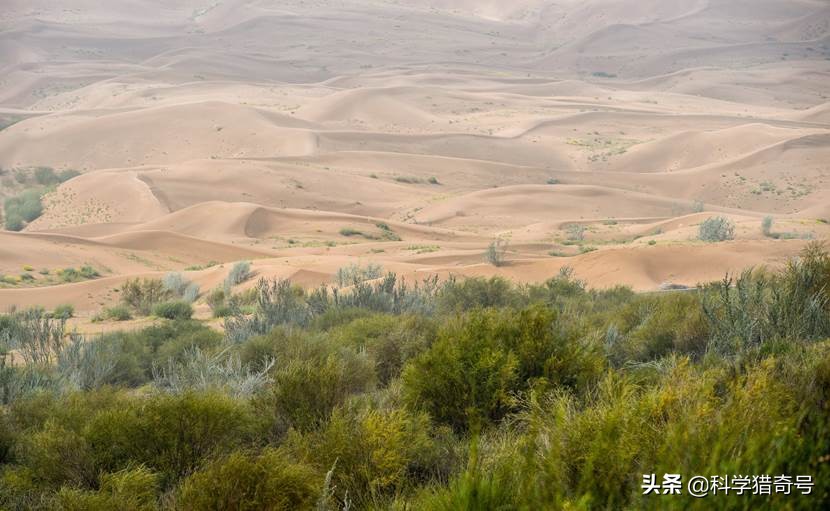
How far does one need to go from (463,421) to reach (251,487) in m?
2.30

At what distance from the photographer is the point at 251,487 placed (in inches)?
177

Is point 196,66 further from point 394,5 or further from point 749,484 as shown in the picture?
point 749,484

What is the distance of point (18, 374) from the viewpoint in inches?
376

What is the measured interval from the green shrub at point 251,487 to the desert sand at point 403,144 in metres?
17.0

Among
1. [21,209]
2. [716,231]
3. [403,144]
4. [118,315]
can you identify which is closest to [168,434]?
[118,315]

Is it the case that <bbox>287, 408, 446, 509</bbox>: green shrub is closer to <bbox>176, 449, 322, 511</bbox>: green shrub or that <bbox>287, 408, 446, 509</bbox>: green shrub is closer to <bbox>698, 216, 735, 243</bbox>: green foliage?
<bbox>176, 449, 322, 511</bbox>: green shrub

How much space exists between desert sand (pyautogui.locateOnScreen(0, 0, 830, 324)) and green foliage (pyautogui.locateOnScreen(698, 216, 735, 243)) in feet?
2.62

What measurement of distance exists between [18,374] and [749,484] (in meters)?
8.61

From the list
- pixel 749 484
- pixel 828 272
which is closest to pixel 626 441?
pixel 749 484

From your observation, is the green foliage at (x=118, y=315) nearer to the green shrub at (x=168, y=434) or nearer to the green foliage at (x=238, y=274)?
Result: the green foliage at (x=238, y=274)

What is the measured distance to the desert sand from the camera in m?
31.3

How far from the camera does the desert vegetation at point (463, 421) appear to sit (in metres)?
3.91

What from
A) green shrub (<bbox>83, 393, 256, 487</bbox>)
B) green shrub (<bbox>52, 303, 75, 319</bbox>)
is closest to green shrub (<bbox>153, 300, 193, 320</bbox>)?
green shrub (<bbox>52, 303, 75, 319</bbox>)

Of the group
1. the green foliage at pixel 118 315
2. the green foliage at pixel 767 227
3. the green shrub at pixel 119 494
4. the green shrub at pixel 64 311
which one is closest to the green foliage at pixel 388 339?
the green shrub at pixel 119 494
